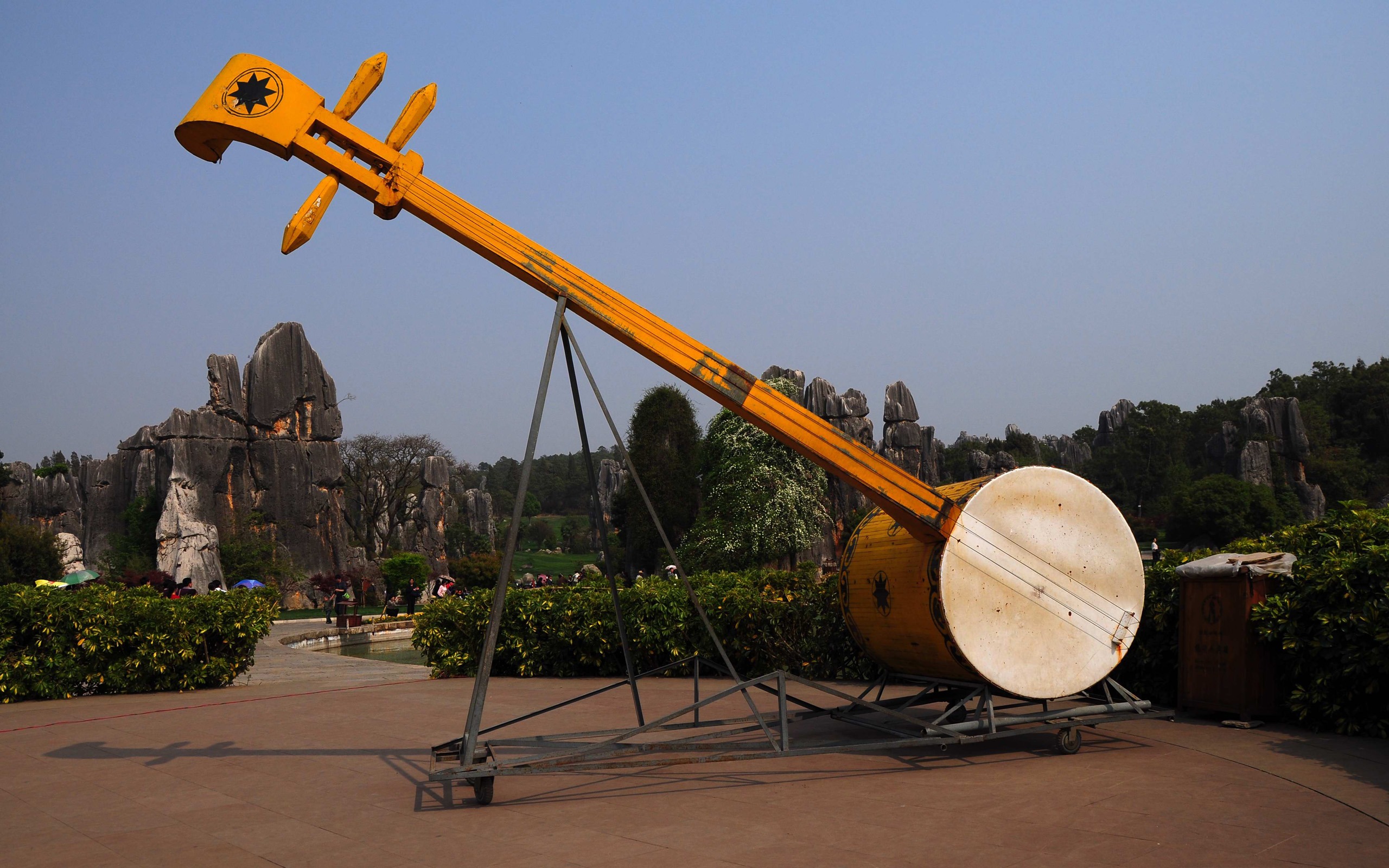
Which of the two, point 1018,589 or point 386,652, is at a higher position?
point 1018,589

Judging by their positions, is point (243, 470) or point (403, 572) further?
point (243, 470)

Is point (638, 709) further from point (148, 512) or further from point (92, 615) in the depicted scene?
point (148, 512)

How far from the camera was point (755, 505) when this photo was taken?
117ft

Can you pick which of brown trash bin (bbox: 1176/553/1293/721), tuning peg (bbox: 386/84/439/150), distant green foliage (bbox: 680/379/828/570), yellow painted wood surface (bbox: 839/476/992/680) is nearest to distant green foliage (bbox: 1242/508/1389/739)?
brown trash bin (bbox: 1176/553/1293/721)

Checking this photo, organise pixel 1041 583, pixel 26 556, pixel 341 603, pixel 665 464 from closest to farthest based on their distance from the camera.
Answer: pixel 1041 583, pixel 341 603, pixel 26 556, pixel 665 464

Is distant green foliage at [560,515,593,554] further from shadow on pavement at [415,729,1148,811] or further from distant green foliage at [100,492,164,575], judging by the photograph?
shadow on pavement at [415,729,1148,811]

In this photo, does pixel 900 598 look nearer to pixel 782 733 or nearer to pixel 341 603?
pixel 782 733

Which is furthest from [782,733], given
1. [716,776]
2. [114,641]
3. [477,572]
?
[477,572]

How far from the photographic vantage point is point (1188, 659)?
27.9ft

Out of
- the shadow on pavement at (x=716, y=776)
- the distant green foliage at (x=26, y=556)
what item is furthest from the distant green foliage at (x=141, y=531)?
the shadow on pavement at (x=716, y=776)

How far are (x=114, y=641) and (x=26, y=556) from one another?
3002cm

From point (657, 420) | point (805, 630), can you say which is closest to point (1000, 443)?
point (657, 420)

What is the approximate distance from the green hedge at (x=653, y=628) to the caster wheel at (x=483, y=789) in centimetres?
555

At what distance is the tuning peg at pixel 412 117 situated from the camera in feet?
22.6
